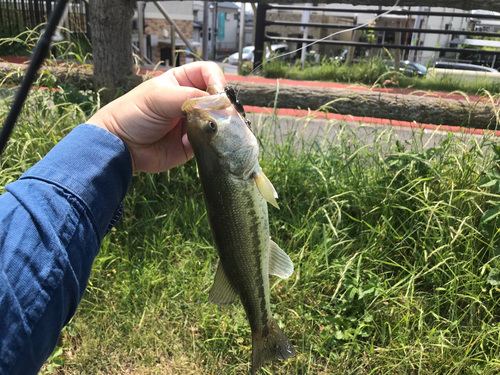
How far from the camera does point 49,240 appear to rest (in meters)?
1.15

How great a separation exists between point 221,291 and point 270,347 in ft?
1.23

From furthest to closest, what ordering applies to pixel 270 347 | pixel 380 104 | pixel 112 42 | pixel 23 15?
1. pixel 23 15
2. pixel 112 42
3. pixel 380 104
4. pixel 270 347

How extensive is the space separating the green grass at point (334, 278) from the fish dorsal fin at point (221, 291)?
4.03ft

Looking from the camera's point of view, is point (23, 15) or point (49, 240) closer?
point (49, 240)

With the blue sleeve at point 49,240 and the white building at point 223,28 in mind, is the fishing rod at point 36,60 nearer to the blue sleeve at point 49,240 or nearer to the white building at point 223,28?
the blue sleeve at point 49,240

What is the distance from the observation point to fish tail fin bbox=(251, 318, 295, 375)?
1.66 metres

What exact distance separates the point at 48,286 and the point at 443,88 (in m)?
7.42

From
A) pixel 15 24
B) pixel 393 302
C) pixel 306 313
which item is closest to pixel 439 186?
pixel 393 302

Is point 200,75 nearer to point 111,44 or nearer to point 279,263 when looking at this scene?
point 279,263

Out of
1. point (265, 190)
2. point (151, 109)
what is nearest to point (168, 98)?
point (151, 109)

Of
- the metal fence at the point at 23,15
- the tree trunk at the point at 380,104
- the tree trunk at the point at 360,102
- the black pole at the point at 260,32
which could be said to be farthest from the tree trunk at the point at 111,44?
the metal fence at the point at 23,15

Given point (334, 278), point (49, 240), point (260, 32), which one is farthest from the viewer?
point (260, 32)

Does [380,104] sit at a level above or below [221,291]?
above

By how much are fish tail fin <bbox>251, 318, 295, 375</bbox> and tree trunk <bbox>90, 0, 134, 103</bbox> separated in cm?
317
